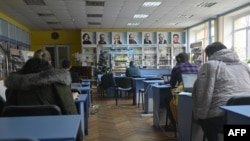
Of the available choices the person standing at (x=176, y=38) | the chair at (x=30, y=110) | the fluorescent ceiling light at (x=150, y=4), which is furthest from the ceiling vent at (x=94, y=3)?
the person standing at (x=176, y=38)

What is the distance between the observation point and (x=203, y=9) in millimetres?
8977

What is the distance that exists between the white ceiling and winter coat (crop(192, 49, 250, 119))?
5641 mm

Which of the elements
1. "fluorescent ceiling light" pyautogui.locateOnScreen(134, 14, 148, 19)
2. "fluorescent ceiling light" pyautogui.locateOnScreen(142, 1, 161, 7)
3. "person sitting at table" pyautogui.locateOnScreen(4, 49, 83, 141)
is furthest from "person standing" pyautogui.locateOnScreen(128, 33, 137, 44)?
"person sitting at table" pyautogui.locateOnScreen(4, 49, 83, 141)

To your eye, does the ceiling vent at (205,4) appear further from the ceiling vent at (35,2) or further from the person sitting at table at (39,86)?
the person sitting at table at (39,86)

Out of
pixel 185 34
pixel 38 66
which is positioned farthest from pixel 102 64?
pixel 38 66

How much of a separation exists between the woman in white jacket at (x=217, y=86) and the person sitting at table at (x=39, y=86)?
111 cm

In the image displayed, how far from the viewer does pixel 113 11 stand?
362 inches

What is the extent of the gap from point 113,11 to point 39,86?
7304mm

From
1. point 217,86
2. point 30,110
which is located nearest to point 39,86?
point 30,110

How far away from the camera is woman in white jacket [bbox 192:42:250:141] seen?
2359 mm

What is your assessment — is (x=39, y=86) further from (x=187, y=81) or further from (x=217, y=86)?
(x=187, y=81)

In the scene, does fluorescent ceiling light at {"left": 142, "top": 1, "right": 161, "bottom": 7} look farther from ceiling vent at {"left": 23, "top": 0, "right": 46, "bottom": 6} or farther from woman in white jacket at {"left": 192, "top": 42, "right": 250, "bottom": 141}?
woman in white jacket at {"left": 192, "top": 42, "right": 250, "bottom": 141}

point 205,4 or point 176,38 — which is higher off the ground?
point 205,4

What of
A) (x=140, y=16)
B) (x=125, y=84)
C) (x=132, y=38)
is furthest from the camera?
(x=132, y=38)
